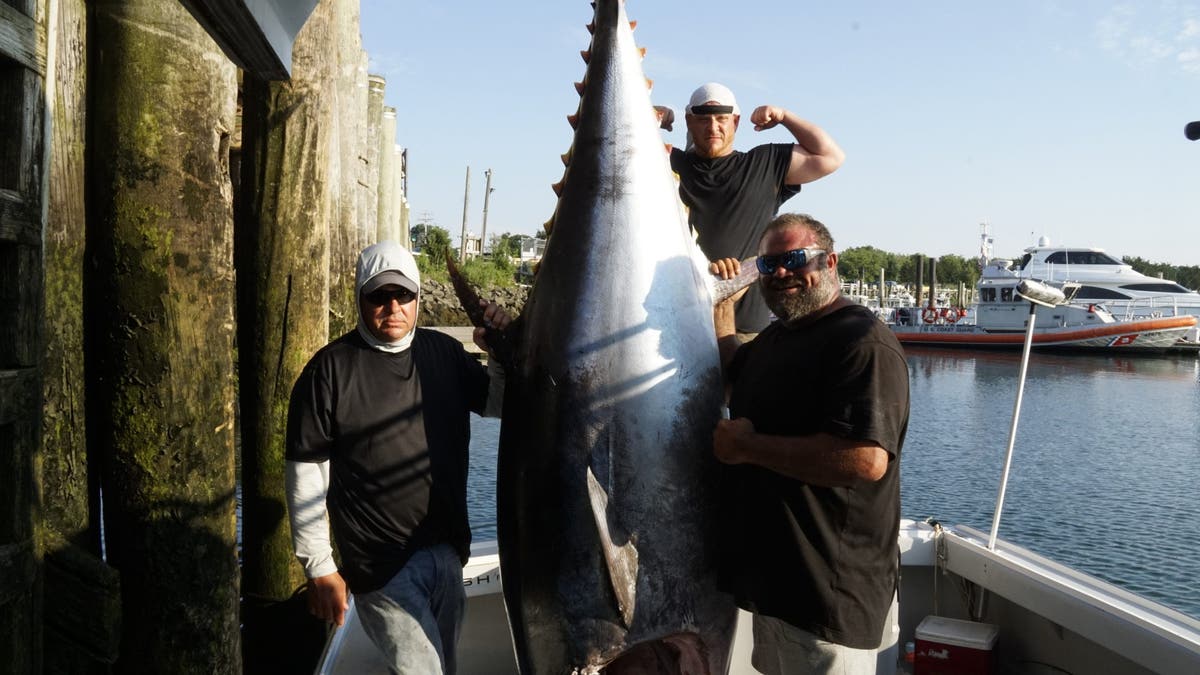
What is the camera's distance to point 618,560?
203 cm

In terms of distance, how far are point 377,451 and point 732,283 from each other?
1.01 metres

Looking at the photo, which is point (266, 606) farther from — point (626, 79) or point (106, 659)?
point (626, 79)

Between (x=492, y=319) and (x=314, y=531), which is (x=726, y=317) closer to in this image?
(x=492, y=319)

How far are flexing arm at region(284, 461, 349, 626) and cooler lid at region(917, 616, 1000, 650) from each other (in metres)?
2.12

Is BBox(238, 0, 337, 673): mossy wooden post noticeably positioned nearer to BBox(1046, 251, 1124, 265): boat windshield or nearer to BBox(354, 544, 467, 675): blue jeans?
BBox(354, 544, 467, 675): blue jeans

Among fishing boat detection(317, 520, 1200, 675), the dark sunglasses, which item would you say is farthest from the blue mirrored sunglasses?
fishing boat detection(317, 520, 1200, 675)

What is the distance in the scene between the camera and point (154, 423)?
299cm

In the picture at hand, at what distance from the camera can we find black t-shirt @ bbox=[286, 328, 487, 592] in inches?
99.2

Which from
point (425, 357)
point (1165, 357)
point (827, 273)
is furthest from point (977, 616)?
point (1165, 357)

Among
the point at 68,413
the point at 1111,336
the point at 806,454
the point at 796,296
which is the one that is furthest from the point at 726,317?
the point at 1111,336

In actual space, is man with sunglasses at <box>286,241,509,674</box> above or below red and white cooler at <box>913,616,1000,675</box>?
above

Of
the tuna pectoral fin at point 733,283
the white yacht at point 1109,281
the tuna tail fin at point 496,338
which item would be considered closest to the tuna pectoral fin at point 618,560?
the tuna tail fin at point 496,338

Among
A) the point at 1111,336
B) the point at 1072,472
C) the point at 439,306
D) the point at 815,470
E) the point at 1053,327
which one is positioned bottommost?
the point at 1072,472

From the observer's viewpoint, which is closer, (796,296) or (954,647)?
(796,296)
